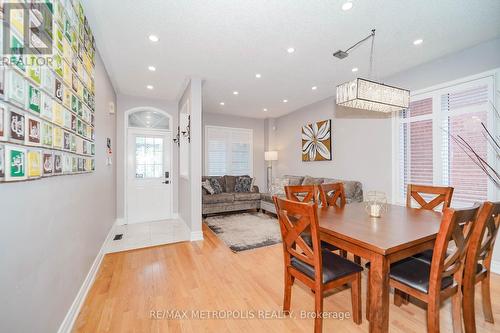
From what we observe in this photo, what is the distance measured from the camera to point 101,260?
2.69 m

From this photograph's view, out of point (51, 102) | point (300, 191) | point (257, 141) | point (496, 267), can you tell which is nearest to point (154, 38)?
point (51, 102)

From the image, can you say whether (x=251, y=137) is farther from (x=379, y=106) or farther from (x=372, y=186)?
(x=379, y=106)

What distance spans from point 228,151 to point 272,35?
159 inches

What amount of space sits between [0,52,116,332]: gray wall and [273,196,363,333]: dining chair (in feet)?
4.86

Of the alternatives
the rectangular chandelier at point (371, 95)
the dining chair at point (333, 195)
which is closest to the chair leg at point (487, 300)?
the dining chair at point (333, 195)

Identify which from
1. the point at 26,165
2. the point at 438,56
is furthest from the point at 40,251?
the point at 438,56

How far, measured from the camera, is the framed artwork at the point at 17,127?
98cm

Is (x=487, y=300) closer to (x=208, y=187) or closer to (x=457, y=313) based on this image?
(x=457, y=313)

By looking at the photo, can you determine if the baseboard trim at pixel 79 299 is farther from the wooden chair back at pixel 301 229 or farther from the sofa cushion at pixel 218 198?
the sofa cushion at pixel 218 198

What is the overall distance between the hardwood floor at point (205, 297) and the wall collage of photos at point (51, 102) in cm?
123

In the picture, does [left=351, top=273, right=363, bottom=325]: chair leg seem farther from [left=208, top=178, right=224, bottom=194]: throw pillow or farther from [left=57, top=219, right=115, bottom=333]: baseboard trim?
[left=208, top=178, right=224, bottom=194]: throw pillow

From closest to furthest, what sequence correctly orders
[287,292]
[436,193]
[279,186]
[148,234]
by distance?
[287,292], [436,193], [148,234], [279,186]

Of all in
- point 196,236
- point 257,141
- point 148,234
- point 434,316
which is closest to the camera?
point 434,316

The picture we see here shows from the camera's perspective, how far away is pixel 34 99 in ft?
3.81
